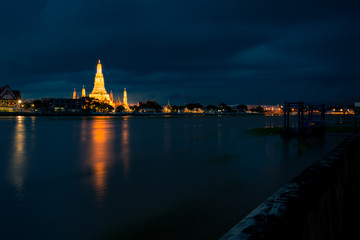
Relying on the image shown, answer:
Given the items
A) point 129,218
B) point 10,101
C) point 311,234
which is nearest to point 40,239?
point 129,218

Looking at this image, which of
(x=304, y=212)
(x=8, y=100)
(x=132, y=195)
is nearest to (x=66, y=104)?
(x=8, y=100)

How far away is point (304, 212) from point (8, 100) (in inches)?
6978

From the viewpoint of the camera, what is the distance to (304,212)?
262 centimetres

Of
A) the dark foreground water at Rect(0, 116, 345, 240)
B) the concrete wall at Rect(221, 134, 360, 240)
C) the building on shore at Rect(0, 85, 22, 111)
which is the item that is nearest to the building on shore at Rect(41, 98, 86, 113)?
the building on shore at Rect(0, 85, 22, 111)

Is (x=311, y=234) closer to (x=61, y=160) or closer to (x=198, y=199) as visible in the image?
(x=198, y=199)

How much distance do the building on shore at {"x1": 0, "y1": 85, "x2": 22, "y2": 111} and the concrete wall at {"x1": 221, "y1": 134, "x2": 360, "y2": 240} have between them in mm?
168879

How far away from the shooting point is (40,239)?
5914 millimetres

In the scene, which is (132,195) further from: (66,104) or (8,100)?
(66,104)

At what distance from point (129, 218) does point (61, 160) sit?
11769mm

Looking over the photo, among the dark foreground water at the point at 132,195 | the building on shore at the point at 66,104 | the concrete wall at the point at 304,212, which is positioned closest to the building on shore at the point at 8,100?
the building on shore at the point at 66,104

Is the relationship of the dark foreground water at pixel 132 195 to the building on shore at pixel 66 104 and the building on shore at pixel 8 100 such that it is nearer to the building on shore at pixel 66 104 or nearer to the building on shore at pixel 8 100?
the building on shore at pixel 8 100

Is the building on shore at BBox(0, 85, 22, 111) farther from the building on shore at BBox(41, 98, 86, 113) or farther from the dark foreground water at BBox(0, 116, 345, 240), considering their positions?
the dark foreground water at BBox(0, 116, 345, 240)

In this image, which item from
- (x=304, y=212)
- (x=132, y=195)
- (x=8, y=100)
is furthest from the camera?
(x=8, y=100)

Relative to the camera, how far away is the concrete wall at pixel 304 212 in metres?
2.05
